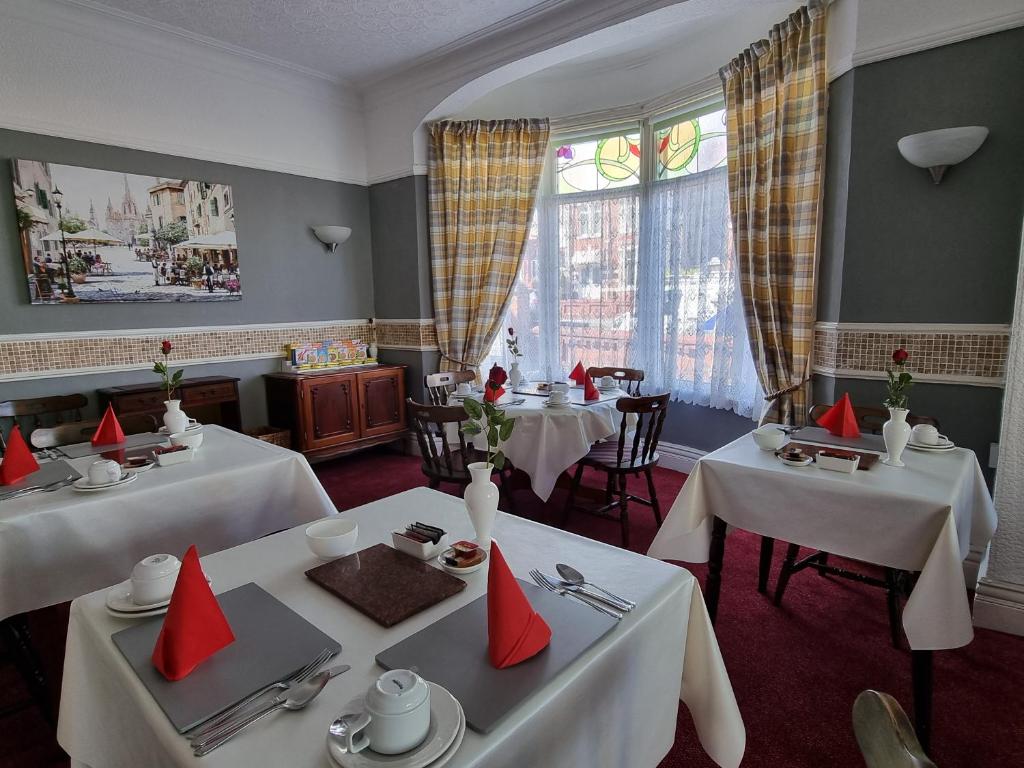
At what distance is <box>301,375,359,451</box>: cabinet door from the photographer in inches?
173

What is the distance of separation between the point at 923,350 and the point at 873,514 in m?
1.49

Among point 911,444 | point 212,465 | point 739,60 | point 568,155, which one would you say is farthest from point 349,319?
point 911,444

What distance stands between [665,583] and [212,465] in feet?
5.68

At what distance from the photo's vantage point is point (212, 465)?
209 cm

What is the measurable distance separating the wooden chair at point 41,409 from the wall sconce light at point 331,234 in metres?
2.16

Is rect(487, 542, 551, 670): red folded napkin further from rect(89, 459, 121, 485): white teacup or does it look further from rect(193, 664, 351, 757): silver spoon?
rect(89, 459, 121, 485): white teacup

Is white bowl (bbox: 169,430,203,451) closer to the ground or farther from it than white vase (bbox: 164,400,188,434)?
closer to the ground

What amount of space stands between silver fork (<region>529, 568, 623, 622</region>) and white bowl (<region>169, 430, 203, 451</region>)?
172 centimetres

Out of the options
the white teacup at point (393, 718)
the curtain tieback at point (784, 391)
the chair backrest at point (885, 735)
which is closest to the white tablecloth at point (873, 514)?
the curtain tieback at point (784, 391)

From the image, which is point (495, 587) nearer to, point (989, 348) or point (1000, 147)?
point (989, 348)

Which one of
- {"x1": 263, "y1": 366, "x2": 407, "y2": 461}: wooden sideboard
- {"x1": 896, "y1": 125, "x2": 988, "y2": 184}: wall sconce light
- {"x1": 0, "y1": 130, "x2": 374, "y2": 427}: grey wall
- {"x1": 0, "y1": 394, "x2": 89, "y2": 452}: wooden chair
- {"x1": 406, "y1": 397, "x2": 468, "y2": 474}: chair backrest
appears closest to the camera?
{"x1": 896, "y1": 125, "x2": 988, "y2": 184}: wall sconce light

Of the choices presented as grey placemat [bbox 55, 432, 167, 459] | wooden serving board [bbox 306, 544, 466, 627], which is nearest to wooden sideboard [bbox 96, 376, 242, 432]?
grey placemat [bbox 55, 432, 167, 459]

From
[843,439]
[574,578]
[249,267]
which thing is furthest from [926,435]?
[249,267]

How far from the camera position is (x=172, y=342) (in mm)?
4090
